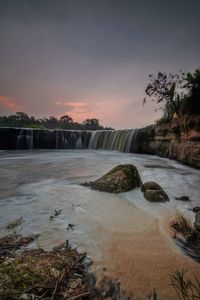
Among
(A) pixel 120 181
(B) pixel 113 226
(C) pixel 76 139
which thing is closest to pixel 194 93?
(A) pixel 120 181

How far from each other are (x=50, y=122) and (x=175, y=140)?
43.9 meters

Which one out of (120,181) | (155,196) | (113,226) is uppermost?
(120,181)

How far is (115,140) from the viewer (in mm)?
20609

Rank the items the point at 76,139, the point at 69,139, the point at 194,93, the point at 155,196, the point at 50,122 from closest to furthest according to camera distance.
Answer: the point at 155,196
the point at 194,93
the point at 69,139
the point at 76,139
the point at 50,122

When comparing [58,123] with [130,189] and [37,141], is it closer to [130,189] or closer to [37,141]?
[37,141]

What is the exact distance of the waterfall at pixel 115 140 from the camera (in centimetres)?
1839

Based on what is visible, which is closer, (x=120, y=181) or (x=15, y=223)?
(x=15, y=223)

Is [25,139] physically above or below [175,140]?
below

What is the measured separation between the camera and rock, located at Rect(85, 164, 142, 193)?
4.58 m

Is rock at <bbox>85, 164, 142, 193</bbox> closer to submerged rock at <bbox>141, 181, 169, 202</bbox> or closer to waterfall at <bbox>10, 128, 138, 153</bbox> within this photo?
submerged rock at <bbox>141, 181, 169, 202</bbox>

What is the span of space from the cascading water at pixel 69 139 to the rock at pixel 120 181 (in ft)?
43.2

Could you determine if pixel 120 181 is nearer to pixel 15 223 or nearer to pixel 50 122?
pixel 15 223

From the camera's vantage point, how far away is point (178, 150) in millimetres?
11047

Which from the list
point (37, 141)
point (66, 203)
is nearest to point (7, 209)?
point (66, 203)
